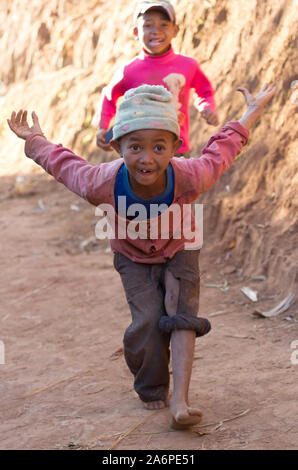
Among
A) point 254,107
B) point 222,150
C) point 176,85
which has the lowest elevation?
point 222,150

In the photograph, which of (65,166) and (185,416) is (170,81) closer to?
(65,166)

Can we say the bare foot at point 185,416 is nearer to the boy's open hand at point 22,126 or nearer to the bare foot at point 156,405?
the bare foot at point 156,405

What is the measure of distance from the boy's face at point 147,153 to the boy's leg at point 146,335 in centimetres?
51

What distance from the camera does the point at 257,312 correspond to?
4.95 meters

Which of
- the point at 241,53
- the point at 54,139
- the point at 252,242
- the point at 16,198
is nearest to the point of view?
the point at 252,242

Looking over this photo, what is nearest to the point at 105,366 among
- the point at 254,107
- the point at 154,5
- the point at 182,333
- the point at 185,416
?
the point at 182,333

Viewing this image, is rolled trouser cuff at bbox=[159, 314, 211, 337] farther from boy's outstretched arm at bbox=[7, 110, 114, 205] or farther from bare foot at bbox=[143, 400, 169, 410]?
boy's outstretched arm at bbox=[7, 110, 114, 205]

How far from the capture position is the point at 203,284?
233 inches

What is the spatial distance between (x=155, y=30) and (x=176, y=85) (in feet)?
1.48

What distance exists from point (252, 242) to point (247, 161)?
1.05 meters

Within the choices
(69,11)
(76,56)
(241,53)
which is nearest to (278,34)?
(241,53)

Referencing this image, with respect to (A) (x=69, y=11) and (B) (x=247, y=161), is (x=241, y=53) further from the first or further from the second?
(A) (x=69, y=11)

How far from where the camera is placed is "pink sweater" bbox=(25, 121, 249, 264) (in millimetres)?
3301

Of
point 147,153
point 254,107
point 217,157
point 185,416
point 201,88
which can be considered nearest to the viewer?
point 185,416
